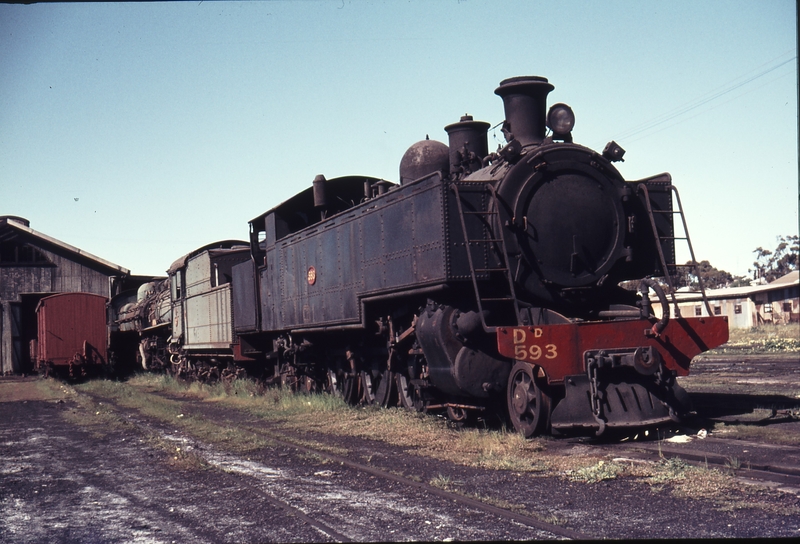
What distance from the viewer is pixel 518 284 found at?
329 inches

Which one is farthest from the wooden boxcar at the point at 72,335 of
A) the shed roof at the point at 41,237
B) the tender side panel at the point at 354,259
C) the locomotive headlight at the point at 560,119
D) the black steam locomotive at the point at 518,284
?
the locomotive headlight at the point at 560,119

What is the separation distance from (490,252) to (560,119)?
198cm

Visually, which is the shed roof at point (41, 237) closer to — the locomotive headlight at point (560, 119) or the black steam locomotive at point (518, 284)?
the black steam locomotive at point (518, 284)

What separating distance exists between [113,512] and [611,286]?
595 cm

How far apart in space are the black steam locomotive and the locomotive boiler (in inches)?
0.7

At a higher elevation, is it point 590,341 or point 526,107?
point 526,107

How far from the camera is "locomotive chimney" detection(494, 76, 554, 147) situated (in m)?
9.21

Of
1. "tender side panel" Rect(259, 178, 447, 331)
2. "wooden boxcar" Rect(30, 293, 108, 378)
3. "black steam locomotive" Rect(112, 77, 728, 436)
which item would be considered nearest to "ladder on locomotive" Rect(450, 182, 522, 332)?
"black steam locomotive" Rect(112, 77, 728, 436)

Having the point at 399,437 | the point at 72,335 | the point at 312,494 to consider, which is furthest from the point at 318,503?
the point at 72,335

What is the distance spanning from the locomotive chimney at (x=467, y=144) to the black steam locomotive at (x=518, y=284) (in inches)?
0.7

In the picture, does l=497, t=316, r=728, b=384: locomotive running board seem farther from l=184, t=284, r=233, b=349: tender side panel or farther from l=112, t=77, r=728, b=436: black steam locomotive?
l=184, t=284, r=233, b=349: tender side panel

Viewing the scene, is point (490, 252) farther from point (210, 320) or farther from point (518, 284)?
point (210, 320)

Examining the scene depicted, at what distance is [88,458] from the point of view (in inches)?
332

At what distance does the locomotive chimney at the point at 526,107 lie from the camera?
30.2 feet
